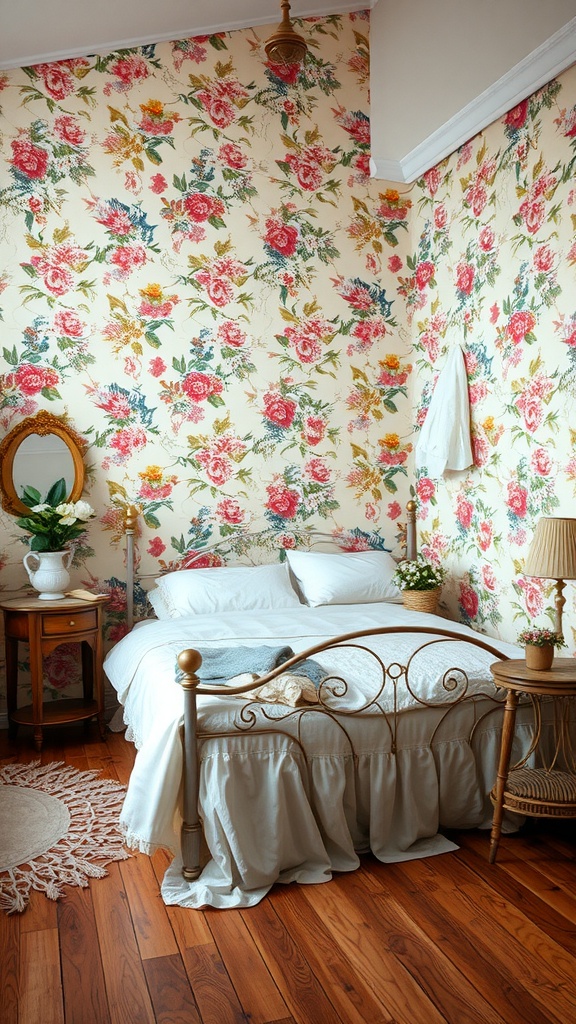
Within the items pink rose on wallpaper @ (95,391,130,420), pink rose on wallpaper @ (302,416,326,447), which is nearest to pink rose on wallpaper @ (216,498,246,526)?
pink rose on wallpaper @ (302,416,326,447)

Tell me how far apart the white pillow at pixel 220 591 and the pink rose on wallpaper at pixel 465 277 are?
1.70 metres

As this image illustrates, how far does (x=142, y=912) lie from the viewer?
2.47m

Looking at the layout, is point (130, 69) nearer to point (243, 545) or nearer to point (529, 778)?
point (243, 545)

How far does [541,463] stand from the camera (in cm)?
355

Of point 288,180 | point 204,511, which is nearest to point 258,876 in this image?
point 204,511

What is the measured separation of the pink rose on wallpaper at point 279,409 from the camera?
4570 millimetres

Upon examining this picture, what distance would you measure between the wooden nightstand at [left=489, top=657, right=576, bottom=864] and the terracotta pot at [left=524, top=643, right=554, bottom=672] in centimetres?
2

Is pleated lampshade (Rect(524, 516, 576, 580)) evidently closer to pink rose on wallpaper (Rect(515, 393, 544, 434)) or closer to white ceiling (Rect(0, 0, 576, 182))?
pink rose on wallpaper (Rect(515, 393, 544, 434))

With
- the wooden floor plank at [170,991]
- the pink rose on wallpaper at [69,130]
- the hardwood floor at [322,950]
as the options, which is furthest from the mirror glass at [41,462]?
the wooden floor plank at [170,991]

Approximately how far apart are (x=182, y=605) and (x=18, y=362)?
1.44 m

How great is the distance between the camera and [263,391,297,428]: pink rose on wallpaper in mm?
4570

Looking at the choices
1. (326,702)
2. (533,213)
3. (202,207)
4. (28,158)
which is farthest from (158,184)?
(326,702)

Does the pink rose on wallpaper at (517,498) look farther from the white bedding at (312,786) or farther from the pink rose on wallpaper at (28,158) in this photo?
the pink rose on wallpaper at (28,158)

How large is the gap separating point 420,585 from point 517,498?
696 millimetres
